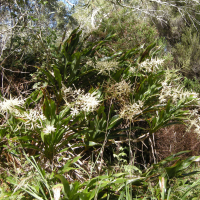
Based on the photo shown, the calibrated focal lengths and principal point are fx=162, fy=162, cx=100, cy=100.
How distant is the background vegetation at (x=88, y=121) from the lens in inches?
47.7

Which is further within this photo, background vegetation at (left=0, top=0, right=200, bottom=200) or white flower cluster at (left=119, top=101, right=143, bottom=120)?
white flower cluster at (left=119, top=101, right=143, bottom=120)

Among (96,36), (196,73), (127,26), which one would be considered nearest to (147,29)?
(127,26)

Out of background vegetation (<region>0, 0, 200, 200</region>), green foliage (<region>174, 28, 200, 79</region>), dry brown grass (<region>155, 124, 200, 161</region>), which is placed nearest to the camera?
background vegetation (<region>0, 0, 200, 200</region>)

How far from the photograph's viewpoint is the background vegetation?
3.97 ft

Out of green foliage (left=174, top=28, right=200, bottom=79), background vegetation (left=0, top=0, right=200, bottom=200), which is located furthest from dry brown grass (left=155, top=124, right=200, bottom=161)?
green foliage (left=174, top=28, right=200, bottom=79)

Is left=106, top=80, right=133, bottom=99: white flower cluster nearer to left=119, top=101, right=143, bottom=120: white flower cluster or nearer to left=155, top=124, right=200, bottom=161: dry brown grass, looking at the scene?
left=119, top=101, right=143, bottom=120: white flower cluster

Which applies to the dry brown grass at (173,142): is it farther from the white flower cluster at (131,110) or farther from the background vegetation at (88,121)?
the white flower cluster at (131,110)

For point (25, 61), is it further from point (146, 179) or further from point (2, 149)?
point (146, 179)

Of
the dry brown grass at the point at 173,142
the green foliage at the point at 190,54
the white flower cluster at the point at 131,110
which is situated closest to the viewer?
the white flower cluster at the point at 131,110

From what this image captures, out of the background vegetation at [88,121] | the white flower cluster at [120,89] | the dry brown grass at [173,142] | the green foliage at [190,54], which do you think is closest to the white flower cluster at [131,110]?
the background vegetation at [88,121]

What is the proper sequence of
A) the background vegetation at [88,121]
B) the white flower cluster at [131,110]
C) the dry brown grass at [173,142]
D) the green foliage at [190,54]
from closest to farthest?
1. the background vegetation at [88,121]
2. the white flower cluster at [131,110]
3. the dry brown grass at [173,142]
4. the green foliage at [190,54]

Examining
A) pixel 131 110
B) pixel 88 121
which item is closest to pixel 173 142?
pixel 131 110

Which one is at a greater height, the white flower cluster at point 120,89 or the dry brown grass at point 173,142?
the white flower cluster at point 120,89

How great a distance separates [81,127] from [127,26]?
345 centimetres
